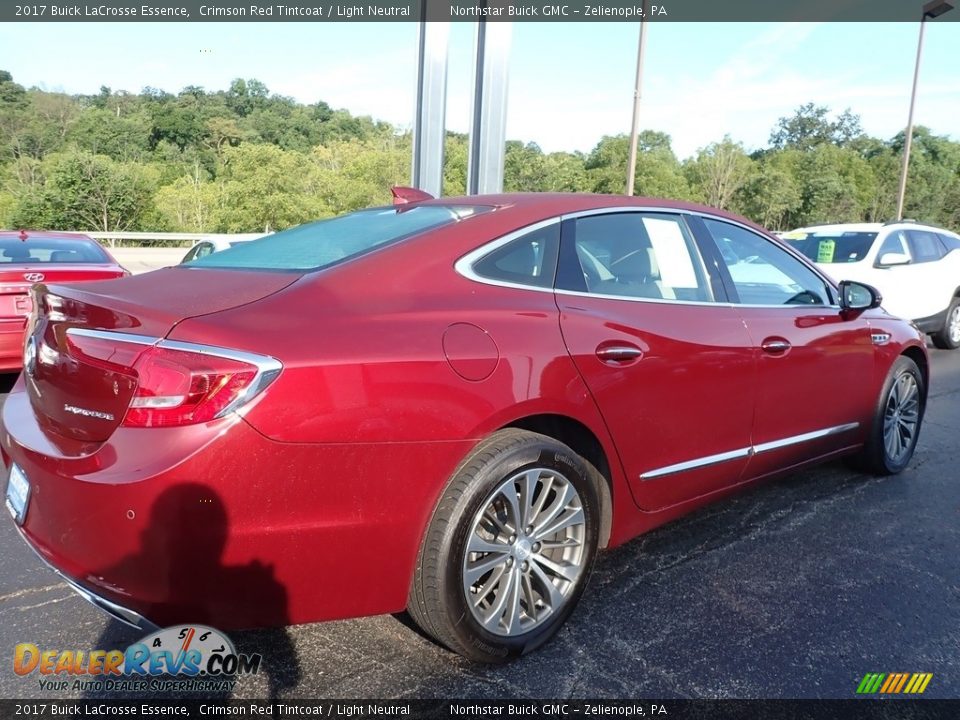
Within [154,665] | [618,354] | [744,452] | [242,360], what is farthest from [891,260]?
[154,665]

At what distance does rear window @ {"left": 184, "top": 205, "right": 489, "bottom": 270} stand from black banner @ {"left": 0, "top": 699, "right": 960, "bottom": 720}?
53.4 inches

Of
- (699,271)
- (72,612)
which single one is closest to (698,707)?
(699,271)

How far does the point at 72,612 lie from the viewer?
2.77m

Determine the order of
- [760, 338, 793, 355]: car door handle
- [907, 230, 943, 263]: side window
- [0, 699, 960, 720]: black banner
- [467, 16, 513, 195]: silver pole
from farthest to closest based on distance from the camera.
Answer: [907, 230, 943, 263]: side window → [467, 16, 513, 195]: silver pole → [760, 338, 793, 355]: car door handle → [0, 699, 960, 720]: black banner

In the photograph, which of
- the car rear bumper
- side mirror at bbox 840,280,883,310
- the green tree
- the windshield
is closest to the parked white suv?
the windshield

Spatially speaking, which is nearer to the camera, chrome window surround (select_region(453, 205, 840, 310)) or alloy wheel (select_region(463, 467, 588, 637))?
alloy wheel (select_region(463, 467, 588, 637))

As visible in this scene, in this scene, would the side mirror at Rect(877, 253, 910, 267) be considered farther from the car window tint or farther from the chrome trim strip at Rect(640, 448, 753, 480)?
the chrome trim strip at Rect(640, 448, 753, 480)

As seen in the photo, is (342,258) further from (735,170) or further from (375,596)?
(735,170)

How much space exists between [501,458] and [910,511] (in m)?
2.75

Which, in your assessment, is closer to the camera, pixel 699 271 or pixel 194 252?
pixel 699 271

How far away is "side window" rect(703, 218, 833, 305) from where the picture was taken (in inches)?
133

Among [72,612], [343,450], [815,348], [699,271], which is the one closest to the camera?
[343,450]

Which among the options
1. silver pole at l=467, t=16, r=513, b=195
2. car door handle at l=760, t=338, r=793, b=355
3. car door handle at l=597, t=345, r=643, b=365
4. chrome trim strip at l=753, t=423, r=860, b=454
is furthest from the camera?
silver pole at l=467, t=16, r=513, b=195

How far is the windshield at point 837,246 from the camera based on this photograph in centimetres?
890
